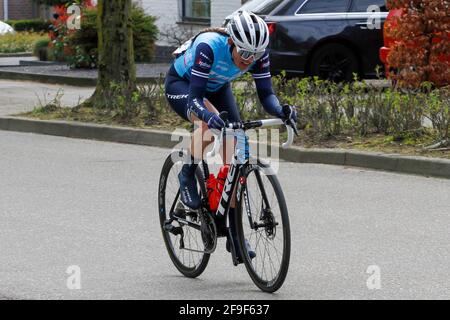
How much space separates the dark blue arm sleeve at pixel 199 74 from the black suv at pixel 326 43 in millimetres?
10922

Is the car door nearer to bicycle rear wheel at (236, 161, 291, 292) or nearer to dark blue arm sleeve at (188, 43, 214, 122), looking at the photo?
dark blue arm sleeve at (188, 43, 214, 122)

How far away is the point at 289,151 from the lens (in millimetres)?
12461

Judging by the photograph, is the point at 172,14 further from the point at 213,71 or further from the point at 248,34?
the point at 248,34

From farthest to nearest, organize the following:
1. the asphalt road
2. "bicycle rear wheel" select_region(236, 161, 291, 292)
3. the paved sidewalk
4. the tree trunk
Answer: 1. the paved sidewalk
2. the tree trunk
3. the asphalt road
4. "bicycle rear wheel" select_region(236, 161, 291, 292)

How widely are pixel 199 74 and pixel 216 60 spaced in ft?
0.49

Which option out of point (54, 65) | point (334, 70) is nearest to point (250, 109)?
point (334, 70)

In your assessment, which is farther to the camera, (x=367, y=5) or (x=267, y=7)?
(x=267, y=7)

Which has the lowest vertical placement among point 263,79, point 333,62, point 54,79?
point 54,79

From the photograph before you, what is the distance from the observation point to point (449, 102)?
12.1 metres

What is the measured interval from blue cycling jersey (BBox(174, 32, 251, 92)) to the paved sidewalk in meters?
8.86

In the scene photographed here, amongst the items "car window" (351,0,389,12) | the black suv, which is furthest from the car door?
"car window" (351,0,389,12)

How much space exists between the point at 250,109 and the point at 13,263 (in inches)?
259

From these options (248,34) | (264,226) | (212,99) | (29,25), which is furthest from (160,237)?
(29,25)

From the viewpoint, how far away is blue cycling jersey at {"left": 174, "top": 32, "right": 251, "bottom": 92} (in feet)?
22.6
